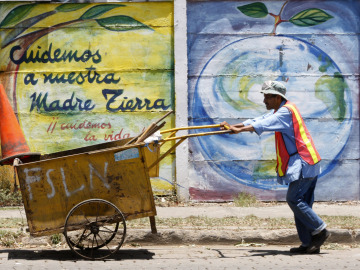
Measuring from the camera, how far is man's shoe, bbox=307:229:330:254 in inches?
266

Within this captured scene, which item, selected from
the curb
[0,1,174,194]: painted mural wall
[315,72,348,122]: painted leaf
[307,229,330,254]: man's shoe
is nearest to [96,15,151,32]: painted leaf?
[0,1,174,194]: painted mural wall

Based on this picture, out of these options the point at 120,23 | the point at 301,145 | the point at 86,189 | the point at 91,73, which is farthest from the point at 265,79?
the point at 86,189

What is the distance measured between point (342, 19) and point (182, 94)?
9.38ft

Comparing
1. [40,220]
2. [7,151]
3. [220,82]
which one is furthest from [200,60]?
[40,220]

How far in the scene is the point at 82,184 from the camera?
6312 mm

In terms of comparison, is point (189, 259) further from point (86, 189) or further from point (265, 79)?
point (265, 79)

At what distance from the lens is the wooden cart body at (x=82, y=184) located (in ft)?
20.5

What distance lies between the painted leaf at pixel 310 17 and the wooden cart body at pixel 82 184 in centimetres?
498

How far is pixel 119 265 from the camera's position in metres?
6.24

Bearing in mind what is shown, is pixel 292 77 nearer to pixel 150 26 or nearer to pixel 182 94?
pixel 182 94

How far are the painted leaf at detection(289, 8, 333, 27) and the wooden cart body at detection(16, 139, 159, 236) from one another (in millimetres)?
4984

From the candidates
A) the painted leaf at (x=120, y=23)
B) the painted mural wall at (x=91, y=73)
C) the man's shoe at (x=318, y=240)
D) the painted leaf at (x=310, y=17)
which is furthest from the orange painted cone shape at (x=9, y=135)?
the painted leaf at (x=310, y=17)

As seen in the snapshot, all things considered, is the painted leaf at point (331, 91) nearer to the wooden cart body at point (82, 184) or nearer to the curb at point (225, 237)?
the curb at point (225, 237)

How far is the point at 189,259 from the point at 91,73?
449 centimetres
